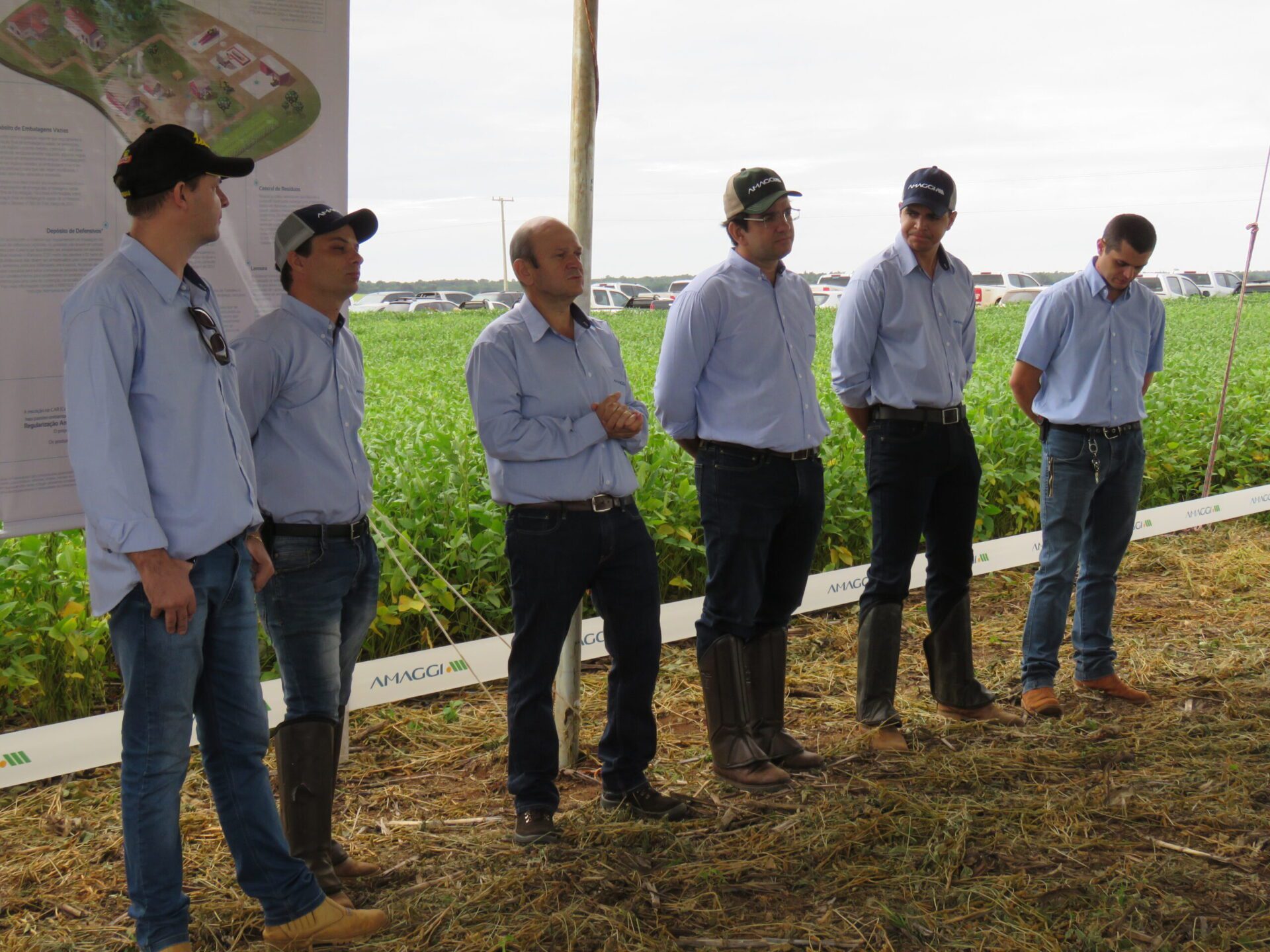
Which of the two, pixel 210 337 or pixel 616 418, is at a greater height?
pixel 210 337

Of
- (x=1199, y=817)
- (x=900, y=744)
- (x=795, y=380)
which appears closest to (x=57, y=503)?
(x=795, y=380)

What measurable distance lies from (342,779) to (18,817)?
1.05m

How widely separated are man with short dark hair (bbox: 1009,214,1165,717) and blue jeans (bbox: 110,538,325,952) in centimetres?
318

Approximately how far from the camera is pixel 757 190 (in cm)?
402

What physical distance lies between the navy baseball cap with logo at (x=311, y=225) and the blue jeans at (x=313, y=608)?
0.78 m

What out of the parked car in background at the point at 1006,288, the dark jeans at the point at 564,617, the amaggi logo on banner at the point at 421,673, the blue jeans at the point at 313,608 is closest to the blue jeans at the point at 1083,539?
the dark jeans at the point at 564,617

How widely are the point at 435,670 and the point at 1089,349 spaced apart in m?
3.02

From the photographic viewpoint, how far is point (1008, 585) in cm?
691

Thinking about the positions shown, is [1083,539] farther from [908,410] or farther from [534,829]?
[534,829]

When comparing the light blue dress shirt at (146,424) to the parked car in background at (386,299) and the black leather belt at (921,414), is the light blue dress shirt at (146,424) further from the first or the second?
the parked car in background at (386,299)

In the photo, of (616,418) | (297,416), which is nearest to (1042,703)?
(616,418)

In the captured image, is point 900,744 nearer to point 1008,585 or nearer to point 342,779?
point 342,779

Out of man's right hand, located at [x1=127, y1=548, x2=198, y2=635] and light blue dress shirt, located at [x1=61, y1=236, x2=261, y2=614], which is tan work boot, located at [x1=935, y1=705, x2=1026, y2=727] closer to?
light blue dress shirt, located at [x1=61, y1=236, x2=261, y2=614]

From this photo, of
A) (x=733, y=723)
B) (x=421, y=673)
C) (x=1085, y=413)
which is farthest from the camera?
(x=421, y=673)
